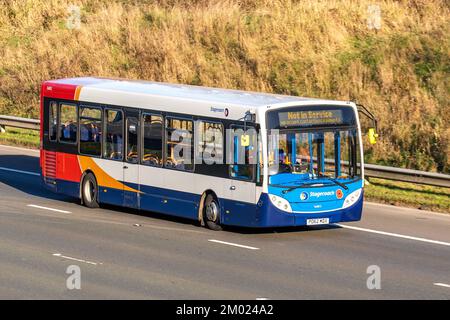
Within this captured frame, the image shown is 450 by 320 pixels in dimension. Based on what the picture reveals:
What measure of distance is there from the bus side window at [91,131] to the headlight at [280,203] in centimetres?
535

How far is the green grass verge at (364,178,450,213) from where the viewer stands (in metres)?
25.8

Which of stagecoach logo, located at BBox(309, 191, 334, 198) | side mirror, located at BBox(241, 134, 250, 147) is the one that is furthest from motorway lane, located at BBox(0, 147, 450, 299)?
side mirror, located at BBox(241, 134, 250, 147)

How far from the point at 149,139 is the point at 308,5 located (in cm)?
1792

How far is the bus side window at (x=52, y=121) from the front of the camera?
26.5 meters

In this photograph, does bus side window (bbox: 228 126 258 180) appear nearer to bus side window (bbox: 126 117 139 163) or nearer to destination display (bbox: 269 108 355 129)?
destination display (bbox: 269 108 355 129)

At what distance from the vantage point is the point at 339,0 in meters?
40.3

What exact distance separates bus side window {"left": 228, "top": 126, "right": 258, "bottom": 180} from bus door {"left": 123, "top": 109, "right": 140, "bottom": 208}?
9.60 feet

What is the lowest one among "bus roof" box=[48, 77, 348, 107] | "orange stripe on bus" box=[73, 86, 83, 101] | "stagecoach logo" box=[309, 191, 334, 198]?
"stagecoach logo" box=[309, 191, 334, 198]

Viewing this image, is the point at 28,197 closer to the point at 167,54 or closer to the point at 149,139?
the point at 149,139

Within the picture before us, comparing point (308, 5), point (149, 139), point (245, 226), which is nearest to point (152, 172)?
point (149, 139)

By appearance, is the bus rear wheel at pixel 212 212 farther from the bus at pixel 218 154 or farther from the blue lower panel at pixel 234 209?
the blue lower panel at pixel 234 209

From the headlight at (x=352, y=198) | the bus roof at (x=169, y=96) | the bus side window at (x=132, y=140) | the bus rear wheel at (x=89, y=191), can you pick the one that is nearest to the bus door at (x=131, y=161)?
the bus side window at (x=132, y=140)

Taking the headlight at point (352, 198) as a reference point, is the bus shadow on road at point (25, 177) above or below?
below

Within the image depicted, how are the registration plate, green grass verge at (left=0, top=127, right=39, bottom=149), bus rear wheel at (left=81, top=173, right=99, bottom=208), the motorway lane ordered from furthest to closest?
green grass verge at (left=0, top=127, right=39, bottom=149), bus rear wheel at (left=81, top=173, right=99, bottom=208), the registration plate, the motorway lane
